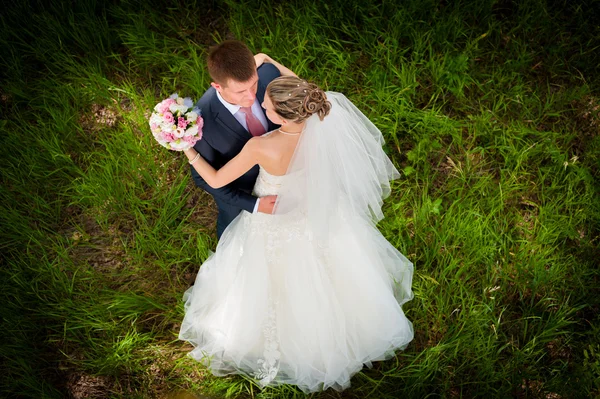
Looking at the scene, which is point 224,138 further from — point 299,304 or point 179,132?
point 299,304

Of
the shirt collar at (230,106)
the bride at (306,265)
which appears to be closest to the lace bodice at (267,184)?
the bride at (306,265)

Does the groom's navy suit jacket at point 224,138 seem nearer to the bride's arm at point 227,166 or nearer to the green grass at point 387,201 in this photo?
the bride's arm at point 227,166

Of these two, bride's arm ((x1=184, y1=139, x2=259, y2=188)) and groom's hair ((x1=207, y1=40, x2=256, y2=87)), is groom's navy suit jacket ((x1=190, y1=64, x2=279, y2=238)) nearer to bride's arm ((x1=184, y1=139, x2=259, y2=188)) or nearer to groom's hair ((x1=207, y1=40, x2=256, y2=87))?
bride's arm ((x1=184, y1=139, x2=259, y2=188))

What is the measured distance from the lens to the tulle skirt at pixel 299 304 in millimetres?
2479

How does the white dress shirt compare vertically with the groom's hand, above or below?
above

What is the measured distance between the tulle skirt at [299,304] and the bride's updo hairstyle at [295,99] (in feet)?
2.10

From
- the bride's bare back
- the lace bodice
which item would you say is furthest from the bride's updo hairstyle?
the lace bodice

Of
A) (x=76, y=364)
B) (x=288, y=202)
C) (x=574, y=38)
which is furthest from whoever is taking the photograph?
(x=574, y=38)

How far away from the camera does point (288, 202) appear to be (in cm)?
226

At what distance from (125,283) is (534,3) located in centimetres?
432

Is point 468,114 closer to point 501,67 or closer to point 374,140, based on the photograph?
point 501,67

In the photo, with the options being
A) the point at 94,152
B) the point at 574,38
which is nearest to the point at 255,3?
the point at 94,152

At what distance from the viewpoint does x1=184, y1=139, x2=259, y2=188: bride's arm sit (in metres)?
2.15

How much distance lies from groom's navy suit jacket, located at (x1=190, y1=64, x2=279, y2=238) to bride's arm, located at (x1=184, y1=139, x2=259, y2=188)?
93 millimetres
